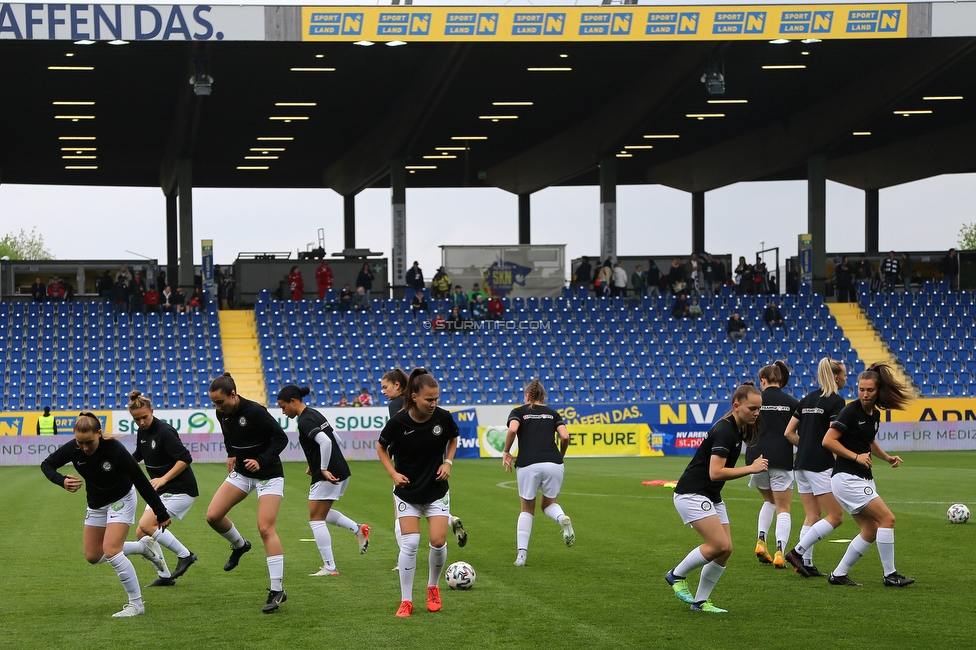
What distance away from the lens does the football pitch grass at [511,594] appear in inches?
351

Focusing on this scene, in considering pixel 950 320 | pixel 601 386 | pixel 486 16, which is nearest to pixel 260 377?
pixel 601 386

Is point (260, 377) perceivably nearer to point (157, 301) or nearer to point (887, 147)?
point (157, 301)

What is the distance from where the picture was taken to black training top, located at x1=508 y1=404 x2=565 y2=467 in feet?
42.5

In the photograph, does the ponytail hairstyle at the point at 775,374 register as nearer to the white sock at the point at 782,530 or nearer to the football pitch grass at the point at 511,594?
the white sock at the point at 782,530

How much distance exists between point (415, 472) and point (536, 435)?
3.40m

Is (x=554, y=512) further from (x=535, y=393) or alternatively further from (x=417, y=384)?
(x=417, y=384)

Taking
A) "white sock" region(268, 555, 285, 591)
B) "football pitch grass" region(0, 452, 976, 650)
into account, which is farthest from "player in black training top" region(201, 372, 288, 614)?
"football pitch grass" region(0, 452, 976, 650)

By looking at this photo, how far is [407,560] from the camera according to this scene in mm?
9609

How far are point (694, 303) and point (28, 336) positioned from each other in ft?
75.4

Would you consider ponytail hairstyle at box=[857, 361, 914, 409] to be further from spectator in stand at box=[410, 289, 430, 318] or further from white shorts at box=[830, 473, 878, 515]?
spectator in stand at box=[410, 289, 430, 318]

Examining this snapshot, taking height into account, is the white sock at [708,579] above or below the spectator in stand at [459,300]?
below

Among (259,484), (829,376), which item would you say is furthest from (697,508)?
(259,484)

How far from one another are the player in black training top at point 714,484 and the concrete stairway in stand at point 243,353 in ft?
93.5

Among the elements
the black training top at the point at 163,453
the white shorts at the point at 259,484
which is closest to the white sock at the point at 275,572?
the white shorts at the point at 259,484
